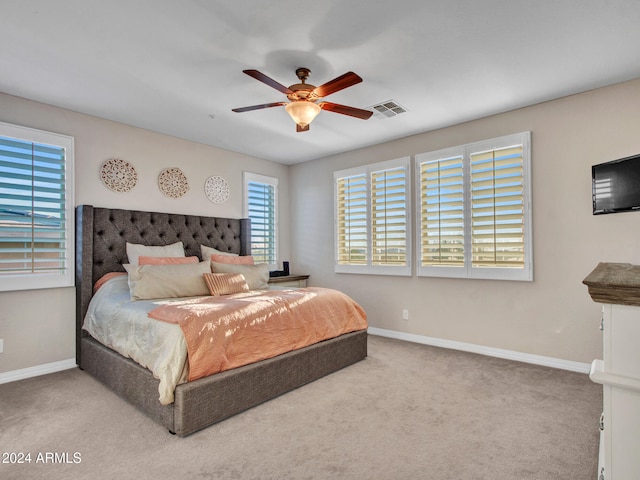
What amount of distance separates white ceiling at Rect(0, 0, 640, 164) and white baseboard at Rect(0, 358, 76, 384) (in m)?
2.48

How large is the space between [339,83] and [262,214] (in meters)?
3.23

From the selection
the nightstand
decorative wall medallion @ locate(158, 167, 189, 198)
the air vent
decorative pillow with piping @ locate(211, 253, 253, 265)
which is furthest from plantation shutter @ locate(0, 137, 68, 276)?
the air vent

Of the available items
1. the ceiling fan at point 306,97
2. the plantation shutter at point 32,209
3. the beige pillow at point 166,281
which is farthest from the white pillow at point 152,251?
the ceiling fan at point 306,97

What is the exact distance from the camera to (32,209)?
3203 millimetres

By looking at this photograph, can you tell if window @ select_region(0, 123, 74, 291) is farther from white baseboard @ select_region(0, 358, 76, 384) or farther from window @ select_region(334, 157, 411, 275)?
window @ select_region(334, 157, 411, 275)

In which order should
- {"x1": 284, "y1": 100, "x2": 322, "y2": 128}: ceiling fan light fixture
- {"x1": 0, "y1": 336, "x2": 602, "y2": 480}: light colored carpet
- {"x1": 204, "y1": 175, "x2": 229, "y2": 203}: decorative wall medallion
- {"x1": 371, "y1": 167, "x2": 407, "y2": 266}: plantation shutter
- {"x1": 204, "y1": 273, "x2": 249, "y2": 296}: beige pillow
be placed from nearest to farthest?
{"x1": 0, "y1": 336, "x2": 602, "y2": 480}: light colored carpet
{"x1": 284, "y1": 100, "x2": 322, "y2": 128}: ceiling fan light fixture
{"x1": 204, "y1": 273, "x2": 249, "y2": 296}: beige pillow
{"x1": 371, "y1": 167, "x2": 407, "y2": 266}: plantation shutter
{"x1": 204, "y1": 175, "x2": 229, "y2": 203}: decorative wall medallion

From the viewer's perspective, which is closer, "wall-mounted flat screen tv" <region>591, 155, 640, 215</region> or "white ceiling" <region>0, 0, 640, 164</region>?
"white ceiling" <region>0, 0, 640, 164</region>

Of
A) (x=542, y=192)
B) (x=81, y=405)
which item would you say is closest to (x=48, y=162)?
(x=81, y=405)

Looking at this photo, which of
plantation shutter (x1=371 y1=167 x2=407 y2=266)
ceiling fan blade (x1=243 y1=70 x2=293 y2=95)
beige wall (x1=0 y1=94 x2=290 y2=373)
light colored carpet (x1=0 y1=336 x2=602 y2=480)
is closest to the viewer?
light colored carpet (x1=0 y1=336 x2=602 y2=480)

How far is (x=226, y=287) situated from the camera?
11.2ft

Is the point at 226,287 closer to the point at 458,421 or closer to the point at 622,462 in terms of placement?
the point at 458,421

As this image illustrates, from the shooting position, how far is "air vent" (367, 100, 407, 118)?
133 inches

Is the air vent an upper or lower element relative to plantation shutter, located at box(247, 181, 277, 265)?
upper

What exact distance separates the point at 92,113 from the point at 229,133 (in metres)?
1.38
